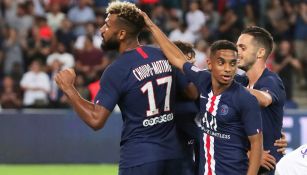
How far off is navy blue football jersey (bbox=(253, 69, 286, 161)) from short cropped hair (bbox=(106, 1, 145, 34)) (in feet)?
3.47

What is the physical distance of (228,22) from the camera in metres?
18.5

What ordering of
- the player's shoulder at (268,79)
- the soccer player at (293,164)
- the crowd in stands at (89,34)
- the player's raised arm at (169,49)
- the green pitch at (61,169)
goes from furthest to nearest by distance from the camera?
the crowd in stands at (89,34)
the green pitch at (61,169)
the soccer player at (293,164)
the player's raised arm at (169,49)
the player's shoulder at (268,79)

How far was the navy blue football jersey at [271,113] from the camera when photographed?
20.6ft

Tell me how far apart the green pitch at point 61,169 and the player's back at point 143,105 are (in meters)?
6.81

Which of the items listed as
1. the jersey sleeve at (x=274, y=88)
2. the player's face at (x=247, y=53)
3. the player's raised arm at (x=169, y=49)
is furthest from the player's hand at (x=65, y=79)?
the jersey sleeve at (x=274, y=88)

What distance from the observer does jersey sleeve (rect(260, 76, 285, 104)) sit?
6215mm

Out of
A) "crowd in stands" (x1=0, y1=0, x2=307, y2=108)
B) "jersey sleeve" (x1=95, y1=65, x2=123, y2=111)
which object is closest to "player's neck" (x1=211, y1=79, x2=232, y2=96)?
"jersey sleeve" (x1=95, y1=65, x2=123, y2=111)

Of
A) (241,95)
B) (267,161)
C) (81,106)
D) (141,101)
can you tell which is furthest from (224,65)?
(81,106)

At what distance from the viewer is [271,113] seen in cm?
633

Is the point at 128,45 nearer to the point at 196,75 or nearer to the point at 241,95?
the point at 196,75

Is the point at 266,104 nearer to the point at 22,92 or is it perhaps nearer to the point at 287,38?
the point at 22,92

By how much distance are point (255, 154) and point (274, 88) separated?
682 mm

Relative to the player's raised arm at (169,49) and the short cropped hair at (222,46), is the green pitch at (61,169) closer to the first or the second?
the player's raised arm at (169,49)

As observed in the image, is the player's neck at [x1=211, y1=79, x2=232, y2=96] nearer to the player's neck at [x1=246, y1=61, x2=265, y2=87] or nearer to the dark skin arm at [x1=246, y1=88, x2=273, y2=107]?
the dark skin arm at [x1=246, y1=88, x2=273, y2=107]
